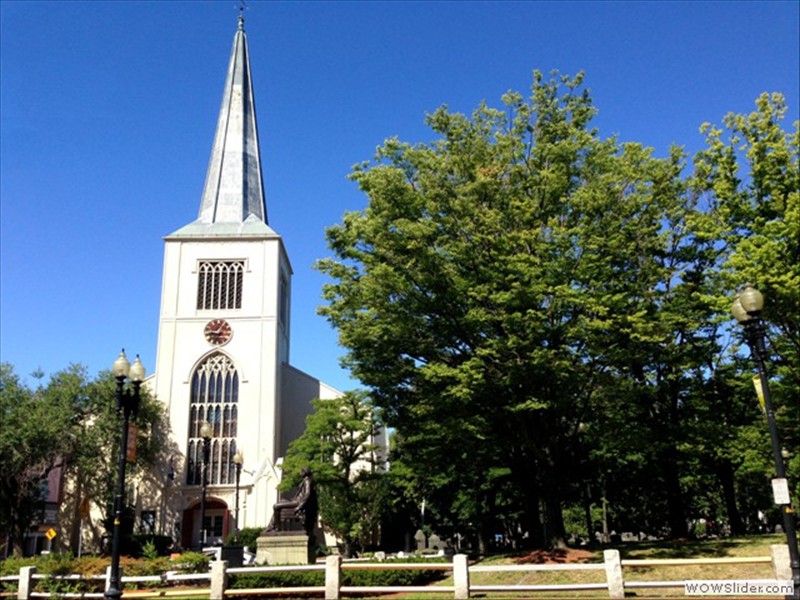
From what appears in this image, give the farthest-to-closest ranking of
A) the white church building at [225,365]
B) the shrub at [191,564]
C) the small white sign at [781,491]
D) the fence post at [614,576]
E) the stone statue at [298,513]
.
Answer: the white church building at [225,365] → the stone statue at [298,513] → the shrub at [191,564] → the fence post at [614,576] → the small white sign at [781,491]

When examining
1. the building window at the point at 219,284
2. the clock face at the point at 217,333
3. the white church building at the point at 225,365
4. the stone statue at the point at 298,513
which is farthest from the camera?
the building window at the point at 219,284

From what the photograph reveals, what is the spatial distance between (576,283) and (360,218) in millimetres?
6848

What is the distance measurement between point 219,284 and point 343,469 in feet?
59.7

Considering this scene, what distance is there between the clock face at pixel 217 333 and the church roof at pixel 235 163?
27.8 feet

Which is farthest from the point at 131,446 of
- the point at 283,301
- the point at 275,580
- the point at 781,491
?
the point at 283,301

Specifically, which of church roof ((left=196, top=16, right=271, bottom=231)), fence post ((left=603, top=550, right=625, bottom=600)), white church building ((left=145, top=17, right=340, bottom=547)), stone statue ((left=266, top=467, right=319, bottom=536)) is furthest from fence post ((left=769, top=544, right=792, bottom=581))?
church roof ((left=196, top=16, right=271, bottom=231))

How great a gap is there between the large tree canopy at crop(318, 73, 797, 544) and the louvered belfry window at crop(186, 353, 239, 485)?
25806 millimetres

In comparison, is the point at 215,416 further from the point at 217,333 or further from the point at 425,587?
the point at 425,587

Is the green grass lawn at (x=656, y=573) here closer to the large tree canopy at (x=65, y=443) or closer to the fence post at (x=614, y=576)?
the fence post at (x=614, y=576)

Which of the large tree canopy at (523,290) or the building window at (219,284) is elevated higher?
the building window at (219,284)

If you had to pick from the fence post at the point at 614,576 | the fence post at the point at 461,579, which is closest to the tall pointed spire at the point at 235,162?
the fence post at the point at 461,579

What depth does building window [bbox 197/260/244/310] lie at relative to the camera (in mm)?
50219

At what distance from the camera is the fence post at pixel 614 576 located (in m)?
14.0

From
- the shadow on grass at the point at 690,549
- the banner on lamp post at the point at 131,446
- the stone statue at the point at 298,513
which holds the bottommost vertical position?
the shadow on grass at the point at 690,549
